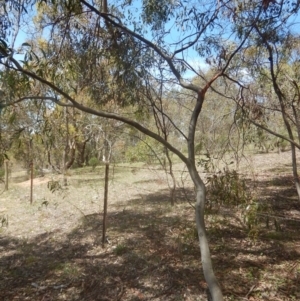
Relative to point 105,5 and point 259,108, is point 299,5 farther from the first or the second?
point 105,5

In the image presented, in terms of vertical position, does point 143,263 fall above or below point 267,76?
below

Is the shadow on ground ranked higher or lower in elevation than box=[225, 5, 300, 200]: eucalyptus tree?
lower

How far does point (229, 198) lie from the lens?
4.38 metres

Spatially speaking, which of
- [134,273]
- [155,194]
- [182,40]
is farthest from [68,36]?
[155,194]

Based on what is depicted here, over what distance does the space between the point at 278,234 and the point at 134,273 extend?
263 cm

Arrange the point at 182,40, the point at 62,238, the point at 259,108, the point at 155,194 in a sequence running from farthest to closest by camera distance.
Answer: the point at 155,194 < the point at 62,238 < the point at 259,108 < the point at 182,40

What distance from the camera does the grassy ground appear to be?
13.9ft

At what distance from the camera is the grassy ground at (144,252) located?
422cm

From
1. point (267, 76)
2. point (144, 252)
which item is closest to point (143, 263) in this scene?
point (144, 252)

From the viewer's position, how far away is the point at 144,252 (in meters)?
5.36

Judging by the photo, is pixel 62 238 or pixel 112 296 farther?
pixel 62 238

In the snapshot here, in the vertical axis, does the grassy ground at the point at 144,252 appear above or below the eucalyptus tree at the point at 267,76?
below

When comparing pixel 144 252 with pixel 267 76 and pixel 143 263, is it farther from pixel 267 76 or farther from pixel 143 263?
pixel 267 76

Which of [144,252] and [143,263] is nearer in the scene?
[143,263]
